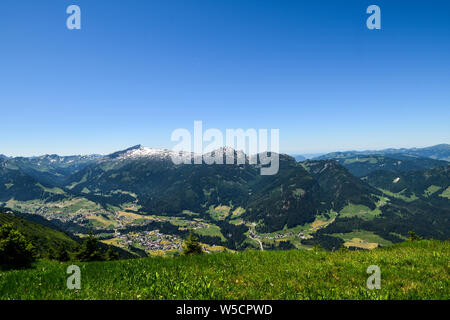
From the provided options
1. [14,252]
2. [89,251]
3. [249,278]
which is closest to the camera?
[249,278]

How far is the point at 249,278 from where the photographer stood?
951cm

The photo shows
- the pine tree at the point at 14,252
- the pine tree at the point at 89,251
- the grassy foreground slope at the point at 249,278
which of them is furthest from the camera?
the pine tree at the point at 89,251

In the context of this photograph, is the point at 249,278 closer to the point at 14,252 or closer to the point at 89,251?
the point at 14,252

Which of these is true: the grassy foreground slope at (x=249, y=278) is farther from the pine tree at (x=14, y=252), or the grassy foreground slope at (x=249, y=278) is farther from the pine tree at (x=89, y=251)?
the pine tree at (x=89, y=251)

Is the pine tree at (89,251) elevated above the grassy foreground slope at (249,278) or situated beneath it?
situated beneath

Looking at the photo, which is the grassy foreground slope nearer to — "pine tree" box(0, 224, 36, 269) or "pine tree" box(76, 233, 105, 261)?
"pine tree" box(0, 224, 36, 269)

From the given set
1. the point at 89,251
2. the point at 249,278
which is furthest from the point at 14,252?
the point at 89,251

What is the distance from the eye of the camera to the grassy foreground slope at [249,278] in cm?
734

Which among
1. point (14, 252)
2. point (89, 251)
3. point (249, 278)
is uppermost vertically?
point (249, 278)

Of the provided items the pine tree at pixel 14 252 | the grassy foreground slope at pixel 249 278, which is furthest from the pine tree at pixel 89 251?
the grassy foreground slope at pixel 249 278

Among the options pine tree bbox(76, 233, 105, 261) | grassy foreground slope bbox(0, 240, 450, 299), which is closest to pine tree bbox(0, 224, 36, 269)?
grassy foreground slope bbox(0, 240, 450, 299)
